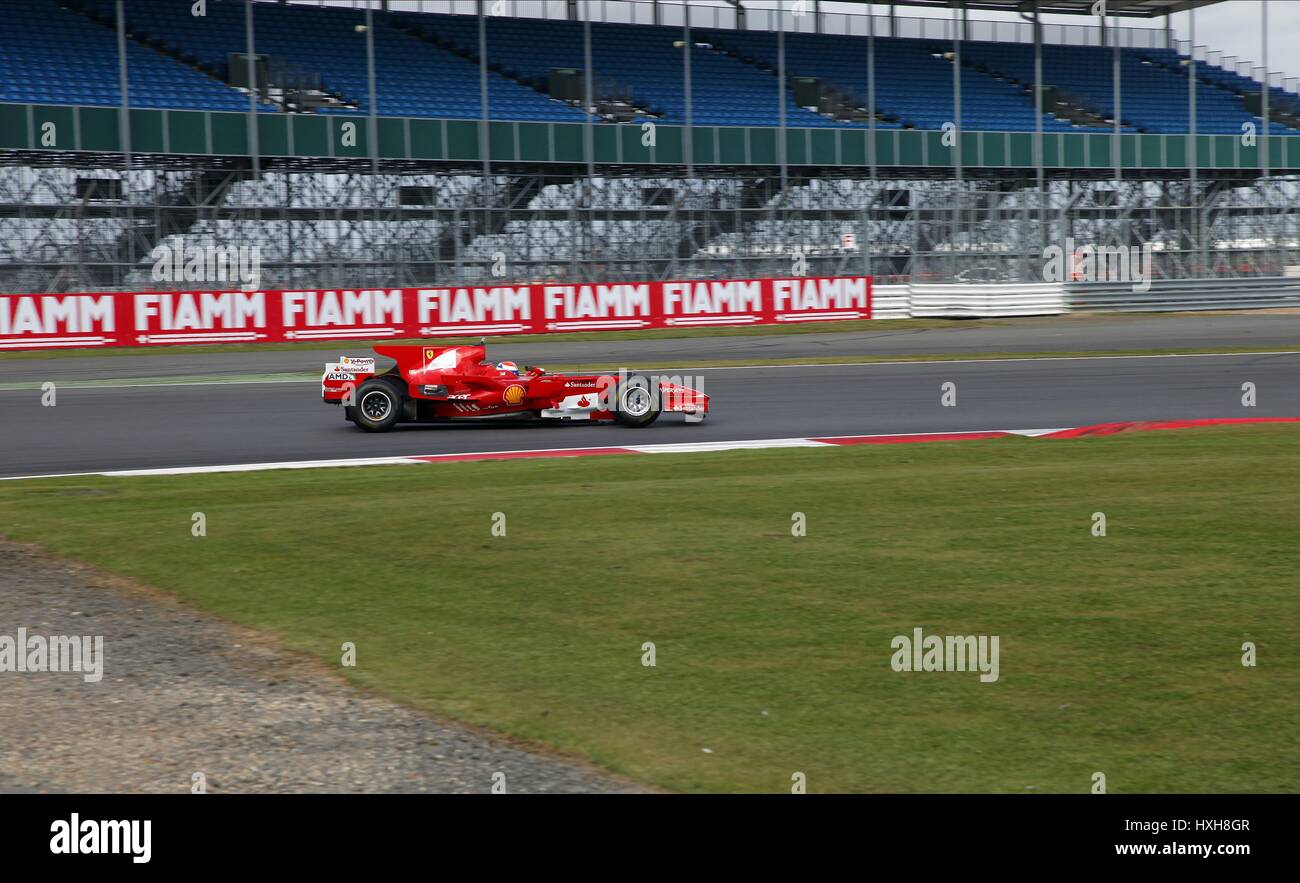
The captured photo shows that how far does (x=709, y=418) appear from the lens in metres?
16.2

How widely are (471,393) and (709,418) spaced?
290 cm

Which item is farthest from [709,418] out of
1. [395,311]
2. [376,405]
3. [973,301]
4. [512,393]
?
[973,301]

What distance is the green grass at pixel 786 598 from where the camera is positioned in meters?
5.07

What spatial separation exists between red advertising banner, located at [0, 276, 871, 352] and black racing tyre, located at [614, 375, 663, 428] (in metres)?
13.9

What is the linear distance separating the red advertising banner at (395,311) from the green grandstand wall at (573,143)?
6.71m

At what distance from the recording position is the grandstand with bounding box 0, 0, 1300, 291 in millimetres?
33469

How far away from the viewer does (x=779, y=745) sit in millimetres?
5055

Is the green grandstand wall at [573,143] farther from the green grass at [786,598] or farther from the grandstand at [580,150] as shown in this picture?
the green grass at [786,598]

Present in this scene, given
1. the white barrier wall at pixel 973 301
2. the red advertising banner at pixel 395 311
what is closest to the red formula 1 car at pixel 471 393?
the red advertising banner at pixel 395 311

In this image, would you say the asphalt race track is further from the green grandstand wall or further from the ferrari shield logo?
the green grandstand wall

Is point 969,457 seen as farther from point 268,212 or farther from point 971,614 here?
point 268,212

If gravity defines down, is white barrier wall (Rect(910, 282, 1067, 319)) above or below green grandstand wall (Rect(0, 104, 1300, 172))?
below

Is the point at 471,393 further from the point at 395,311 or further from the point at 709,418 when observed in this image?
the point at 395,311

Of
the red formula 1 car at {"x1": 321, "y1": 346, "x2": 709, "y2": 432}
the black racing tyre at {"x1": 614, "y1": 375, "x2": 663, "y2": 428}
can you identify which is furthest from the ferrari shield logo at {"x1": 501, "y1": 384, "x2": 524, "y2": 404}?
the black racing tyre at {"x1": 614, "y1": 375, "x2": 663, "y2": 428}
